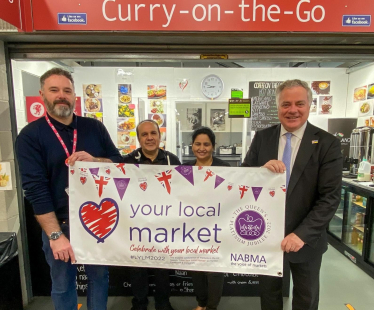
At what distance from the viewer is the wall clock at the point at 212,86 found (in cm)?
364

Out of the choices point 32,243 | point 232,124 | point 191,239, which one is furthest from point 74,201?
point 232,124

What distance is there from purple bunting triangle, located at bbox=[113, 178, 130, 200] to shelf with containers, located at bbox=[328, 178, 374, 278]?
2.72 meters

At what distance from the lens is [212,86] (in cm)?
366

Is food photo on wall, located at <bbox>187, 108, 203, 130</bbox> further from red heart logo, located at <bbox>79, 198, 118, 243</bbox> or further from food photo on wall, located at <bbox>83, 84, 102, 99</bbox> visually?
red heart logo, located at <bbox>79, 198, 118, 243</bbox>

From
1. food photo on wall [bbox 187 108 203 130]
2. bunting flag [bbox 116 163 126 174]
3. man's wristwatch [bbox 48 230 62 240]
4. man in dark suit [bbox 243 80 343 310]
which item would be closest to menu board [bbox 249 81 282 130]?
food photo on wall [bbox 187 108 203 130]

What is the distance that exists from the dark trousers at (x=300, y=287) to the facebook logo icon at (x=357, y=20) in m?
1.63

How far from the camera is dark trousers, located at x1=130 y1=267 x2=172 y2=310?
2.02 meters

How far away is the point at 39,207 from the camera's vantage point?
145cm

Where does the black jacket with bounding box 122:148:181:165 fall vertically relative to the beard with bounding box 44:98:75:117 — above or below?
below

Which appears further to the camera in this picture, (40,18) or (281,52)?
(281,52)

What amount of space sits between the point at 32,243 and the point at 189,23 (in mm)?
2375

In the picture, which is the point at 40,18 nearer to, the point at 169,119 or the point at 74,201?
the point at 74,201

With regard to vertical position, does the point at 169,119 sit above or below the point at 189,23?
below

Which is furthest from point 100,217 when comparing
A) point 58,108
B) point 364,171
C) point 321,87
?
point 321,87
